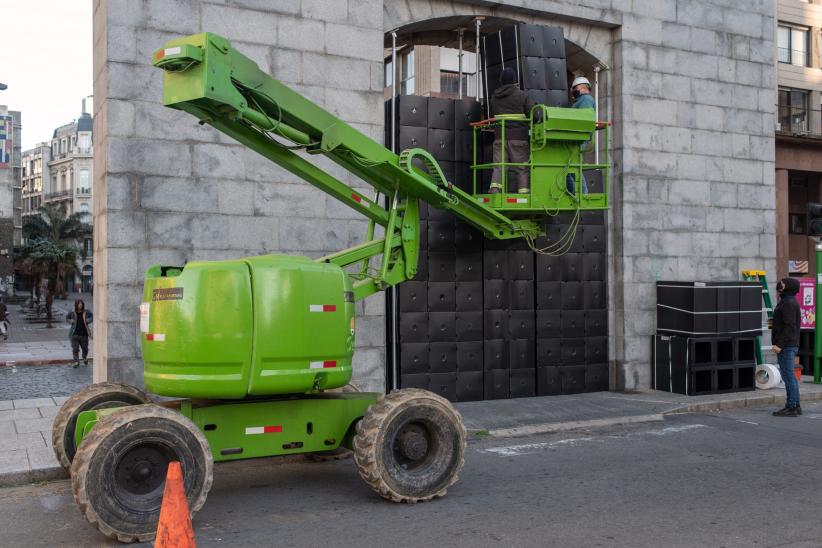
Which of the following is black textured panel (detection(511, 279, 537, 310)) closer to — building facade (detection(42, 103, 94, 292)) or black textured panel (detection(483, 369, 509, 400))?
black textured panel (detection(483, 369, 509, 400))

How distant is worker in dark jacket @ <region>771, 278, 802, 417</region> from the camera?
11.6 m

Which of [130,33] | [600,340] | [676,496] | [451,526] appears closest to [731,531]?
[676,496]

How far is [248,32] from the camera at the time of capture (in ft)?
34.9

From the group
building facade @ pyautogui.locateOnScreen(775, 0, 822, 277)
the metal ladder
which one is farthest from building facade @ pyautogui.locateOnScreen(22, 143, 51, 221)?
the metal ladder

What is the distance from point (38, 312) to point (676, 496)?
49.2 meters

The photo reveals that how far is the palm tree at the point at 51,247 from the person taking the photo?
59.8m

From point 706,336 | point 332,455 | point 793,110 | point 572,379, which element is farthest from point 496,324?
point 793,110

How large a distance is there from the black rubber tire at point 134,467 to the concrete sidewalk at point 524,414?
2306 millimetres

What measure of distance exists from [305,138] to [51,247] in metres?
57.9

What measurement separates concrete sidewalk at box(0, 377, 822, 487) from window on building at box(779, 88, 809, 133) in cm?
2804

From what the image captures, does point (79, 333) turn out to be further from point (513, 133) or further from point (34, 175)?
point (34, 175)

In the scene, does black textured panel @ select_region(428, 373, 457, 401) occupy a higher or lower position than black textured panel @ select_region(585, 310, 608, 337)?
lower

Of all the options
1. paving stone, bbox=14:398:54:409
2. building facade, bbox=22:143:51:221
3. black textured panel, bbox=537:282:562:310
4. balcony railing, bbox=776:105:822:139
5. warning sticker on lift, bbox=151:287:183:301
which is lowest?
paving stone, bbox=14:398:54:409

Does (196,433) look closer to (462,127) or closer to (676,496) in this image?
(676,496)
